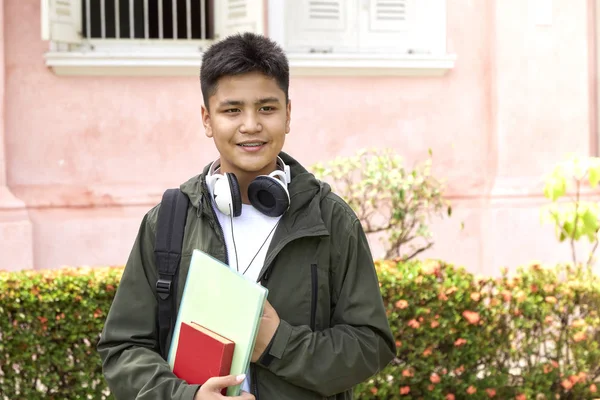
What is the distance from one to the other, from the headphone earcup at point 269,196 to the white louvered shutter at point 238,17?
5.76 meters

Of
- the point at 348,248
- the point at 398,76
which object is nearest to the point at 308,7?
the point at 398,76

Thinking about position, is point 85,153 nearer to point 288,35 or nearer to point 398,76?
point 288,35

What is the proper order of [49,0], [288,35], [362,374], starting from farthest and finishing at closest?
1. [288,35]
2. [49,0]
3. [362,374]

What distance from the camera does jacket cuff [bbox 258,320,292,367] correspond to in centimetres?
224

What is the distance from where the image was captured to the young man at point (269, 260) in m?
2.27

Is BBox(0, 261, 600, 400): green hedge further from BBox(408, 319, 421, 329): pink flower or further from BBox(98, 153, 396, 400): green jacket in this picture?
BBox(98, 153, 396, 400): green jacket

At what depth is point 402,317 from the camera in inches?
198

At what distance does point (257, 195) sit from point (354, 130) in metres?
6.16

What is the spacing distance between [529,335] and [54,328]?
2407 millimetres

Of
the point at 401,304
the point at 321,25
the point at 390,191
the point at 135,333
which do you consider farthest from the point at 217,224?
the point at 321,25

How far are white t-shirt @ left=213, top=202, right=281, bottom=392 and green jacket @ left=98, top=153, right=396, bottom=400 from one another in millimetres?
37

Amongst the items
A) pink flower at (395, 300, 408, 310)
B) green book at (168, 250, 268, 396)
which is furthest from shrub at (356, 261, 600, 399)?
green book at (168, 250, 268, 396)

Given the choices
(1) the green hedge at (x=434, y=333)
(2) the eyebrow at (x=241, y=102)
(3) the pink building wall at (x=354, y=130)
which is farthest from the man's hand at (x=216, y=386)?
(3) the pink building wall at (x=354, y=130)

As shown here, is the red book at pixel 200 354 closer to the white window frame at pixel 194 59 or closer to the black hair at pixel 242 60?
the black hair at pixel 242 60
